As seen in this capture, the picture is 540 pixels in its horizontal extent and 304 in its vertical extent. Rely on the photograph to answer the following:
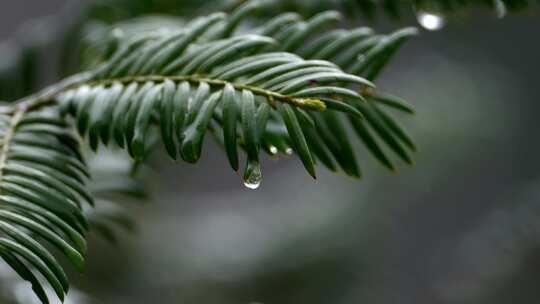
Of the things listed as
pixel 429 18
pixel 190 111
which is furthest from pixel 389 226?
pixel 190 111

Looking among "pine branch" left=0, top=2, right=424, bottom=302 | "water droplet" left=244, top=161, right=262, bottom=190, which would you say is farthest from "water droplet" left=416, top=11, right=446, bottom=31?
"water droplet" left=244, top=161, right=262, bottom=190

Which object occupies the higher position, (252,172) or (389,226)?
(389,226)

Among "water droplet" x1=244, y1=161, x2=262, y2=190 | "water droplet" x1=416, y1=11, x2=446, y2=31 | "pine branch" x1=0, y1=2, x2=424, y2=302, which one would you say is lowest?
Result: "water droplet" x1=244, y1=161, x2=262, y2=190

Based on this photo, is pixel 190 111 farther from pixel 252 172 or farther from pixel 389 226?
pixel 389 226

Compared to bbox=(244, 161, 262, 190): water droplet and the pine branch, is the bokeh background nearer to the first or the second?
the pine branch

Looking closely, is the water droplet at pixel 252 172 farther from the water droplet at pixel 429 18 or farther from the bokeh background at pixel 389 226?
the bokeh background at pixel 389 226

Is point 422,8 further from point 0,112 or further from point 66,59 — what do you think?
point 66,59

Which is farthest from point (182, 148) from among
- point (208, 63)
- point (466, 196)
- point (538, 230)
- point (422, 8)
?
point (466, 196)

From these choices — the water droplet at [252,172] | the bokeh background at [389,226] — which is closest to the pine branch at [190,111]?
the water droplet at [252,172]

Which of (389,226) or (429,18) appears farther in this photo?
(389,226)
